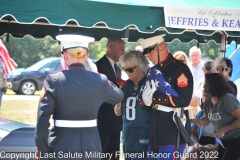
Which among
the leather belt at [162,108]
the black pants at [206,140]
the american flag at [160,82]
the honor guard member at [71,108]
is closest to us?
the honor guard member at [71,108]

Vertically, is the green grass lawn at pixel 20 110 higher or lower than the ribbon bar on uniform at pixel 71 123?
lower

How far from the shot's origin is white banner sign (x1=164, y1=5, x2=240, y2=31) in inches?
232

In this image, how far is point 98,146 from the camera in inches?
192

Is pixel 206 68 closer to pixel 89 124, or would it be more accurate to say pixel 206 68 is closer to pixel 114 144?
pixel 114 144

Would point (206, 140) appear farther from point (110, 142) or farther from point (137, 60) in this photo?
point (137, 60)

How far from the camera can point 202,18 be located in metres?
6.05

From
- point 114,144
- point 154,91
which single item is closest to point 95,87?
point 154,91

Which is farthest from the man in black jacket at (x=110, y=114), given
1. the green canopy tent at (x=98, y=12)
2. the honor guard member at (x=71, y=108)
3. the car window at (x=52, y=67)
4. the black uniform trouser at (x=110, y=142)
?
the car window at (x=52, y=67)

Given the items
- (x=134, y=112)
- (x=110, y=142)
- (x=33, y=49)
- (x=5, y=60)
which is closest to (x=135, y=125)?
(x=134, y=112)

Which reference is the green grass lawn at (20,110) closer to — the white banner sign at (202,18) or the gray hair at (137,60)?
the gray hair at (137,60)

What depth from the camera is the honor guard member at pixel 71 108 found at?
15.1 feet

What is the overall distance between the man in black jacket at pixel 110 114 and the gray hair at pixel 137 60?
2.53ft

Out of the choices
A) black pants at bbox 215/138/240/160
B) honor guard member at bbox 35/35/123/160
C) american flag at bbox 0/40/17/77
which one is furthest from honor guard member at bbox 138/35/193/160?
american flag at bbox 0/40/17/77

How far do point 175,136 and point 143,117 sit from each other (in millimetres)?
492
